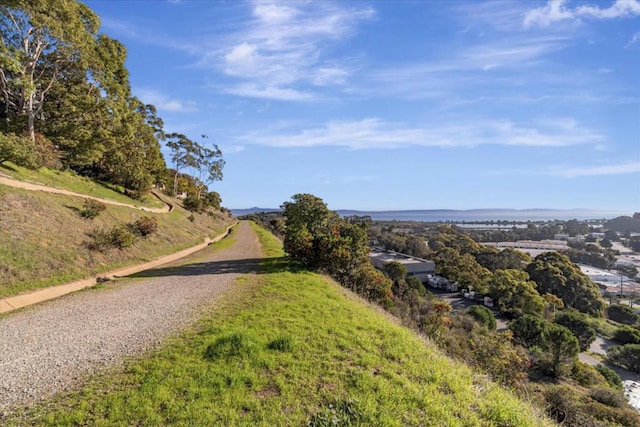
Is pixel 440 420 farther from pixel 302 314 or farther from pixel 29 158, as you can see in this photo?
pixel 29 158

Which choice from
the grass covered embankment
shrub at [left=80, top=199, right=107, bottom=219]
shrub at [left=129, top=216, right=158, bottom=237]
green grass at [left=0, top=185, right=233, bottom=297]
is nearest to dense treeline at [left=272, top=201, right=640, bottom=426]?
the grass covered embankment

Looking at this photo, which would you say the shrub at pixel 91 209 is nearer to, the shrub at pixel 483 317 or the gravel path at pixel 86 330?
the gravel path at pixel 86 330

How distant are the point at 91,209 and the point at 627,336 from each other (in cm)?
4920

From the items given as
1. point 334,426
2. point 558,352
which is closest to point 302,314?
point 334,426

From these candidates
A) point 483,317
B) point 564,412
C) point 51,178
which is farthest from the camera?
point 483,317

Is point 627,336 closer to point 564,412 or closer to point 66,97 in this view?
point 564,412

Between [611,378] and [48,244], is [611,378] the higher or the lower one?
the lower one

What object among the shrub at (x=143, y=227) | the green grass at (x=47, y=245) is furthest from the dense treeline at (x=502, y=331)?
the green grass at (x=47, y=245)

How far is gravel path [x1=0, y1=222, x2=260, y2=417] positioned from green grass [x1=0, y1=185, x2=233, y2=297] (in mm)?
1442

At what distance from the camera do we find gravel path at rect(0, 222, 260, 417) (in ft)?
15.5

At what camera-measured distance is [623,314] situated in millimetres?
45000

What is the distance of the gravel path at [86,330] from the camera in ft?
15.5

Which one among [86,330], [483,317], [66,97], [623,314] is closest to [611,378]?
[483,317]

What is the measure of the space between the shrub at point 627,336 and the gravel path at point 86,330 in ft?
140
